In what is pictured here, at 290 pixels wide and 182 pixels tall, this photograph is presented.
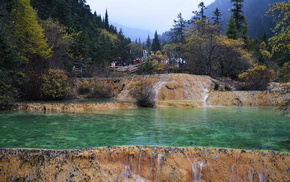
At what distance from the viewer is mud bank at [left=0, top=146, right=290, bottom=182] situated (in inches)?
186

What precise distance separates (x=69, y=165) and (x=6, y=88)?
11329 mm

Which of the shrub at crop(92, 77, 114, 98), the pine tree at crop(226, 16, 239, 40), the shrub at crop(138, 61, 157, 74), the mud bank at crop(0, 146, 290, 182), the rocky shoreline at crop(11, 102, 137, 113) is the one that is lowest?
the mud bank at crop(0, 146, 290, 182)

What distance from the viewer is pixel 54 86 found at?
59.8ft

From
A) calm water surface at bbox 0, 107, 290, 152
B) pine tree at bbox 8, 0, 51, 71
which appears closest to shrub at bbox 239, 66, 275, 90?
calm water surface at bbox 0, 107, 290, 152

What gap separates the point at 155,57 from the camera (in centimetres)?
4141

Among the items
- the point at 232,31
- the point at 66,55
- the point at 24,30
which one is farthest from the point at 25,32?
the point at 232,31

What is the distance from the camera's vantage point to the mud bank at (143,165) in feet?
15.5

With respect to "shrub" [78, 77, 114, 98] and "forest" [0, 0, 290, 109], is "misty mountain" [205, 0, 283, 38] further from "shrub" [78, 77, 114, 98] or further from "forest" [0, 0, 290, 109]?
"shrub" [78, 77, 114, 98]

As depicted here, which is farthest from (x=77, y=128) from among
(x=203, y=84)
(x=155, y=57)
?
(x=155, y=57)

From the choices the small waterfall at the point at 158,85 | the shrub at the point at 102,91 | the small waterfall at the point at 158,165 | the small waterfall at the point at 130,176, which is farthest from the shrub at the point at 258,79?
the small waterfall at the point at 130,176

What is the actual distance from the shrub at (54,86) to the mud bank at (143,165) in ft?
45.5

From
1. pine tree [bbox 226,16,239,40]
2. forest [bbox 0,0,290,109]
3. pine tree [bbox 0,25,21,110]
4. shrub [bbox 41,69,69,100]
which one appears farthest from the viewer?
pine tree [bbox 226,16,239,40]

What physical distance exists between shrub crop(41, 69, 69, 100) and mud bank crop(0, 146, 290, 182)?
13862mm

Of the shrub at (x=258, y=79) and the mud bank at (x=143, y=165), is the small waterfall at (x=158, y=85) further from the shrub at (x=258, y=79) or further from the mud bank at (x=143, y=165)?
the mud bank at (x=143, y=165)
